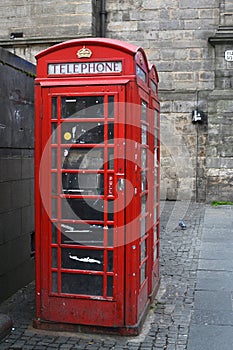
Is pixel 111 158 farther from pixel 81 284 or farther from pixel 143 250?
pixel 81 284

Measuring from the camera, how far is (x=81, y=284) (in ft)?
14.5

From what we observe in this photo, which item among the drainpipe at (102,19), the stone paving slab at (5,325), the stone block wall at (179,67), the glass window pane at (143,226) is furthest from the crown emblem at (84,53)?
the drainpipe at (102,19)

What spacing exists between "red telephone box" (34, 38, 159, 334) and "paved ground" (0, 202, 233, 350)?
0.20m

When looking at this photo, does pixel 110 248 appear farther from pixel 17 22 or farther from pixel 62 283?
pixel 17 22

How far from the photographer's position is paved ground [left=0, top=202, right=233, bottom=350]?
4.22m

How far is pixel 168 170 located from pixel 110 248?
31.2ft

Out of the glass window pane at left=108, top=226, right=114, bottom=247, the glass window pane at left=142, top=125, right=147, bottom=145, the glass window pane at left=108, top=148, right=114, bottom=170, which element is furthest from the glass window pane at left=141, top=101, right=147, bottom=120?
the glass window pane at left=108, top=226, right=114, bottom=247

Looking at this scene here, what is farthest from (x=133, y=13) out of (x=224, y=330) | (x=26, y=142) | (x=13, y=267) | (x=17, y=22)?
(x=224, y=330)

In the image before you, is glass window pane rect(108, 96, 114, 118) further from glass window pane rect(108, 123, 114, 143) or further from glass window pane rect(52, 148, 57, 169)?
glass window pane rect(52, 148, 57, 169)

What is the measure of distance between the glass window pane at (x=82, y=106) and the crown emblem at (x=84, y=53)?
375 mm

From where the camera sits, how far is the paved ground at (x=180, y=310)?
13.9ft

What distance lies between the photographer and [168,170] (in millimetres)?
13633

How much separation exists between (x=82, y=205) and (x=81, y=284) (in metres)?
0.75

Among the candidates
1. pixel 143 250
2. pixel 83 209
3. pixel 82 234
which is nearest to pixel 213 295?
pixel 143 250
